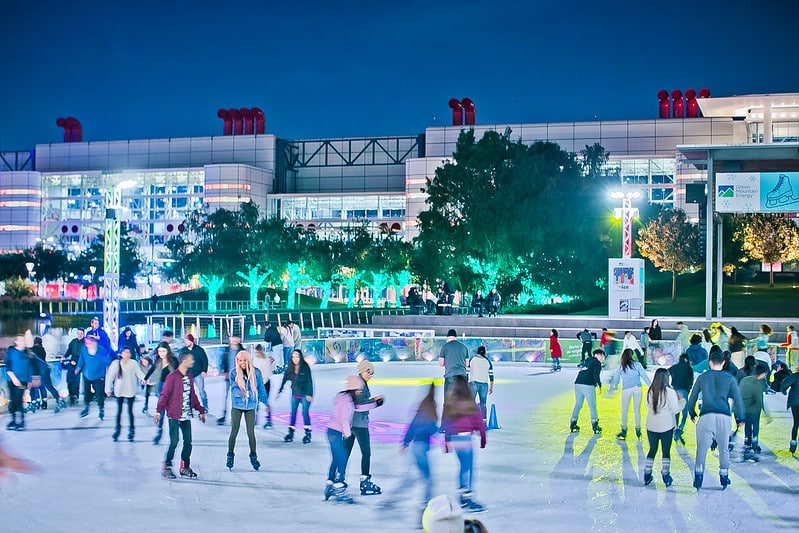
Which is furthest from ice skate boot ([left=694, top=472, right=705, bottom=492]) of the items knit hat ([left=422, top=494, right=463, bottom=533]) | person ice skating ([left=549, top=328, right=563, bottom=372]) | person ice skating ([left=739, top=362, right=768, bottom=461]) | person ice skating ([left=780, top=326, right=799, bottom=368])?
person ice skating ([left=549, top=328, right=563, bottom=372])

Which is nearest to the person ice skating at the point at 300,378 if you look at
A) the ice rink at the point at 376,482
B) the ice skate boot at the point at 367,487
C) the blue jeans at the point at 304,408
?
the blue jeans at the point at 304,408

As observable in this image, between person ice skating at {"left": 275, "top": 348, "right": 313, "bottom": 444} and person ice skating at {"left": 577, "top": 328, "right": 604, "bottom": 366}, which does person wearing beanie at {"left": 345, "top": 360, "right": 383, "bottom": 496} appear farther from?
person ice skating at {"left": 577, "top": 328, "right": 604, "bottom": 366}

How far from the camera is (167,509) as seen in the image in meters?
10.7

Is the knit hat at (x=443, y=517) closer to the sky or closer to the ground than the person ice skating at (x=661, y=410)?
closer to the sky

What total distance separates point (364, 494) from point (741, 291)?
57.8m

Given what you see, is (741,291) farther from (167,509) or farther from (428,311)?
(167,509)

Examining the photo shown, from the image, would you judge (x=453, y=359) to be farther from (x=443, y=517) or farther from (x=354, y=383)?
(x=443, y=517)

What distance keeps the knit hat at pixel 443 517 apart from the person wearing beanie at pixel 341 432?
7.17 metres

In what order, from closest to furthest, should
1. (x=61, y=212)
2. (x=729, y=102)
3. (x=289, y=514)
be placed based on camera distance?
(x=289, y=514), (x=729, y=102), (x=61, y=212)

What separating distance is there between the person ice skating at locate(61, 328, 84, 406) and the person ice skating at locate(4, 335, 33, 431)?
1.67m

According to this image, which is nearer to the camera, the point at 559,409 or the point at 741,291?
the point at 559,409

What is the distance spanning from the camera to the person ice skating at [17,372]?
1669cm

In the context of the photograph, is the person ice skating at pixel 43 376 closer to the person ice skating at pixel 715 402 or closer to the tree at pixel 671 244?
the person ice skating at pixel 715 402

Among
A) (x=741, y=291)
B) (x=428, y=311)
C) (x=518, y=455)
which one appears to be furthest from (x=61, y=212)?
(x=518, y=455)
